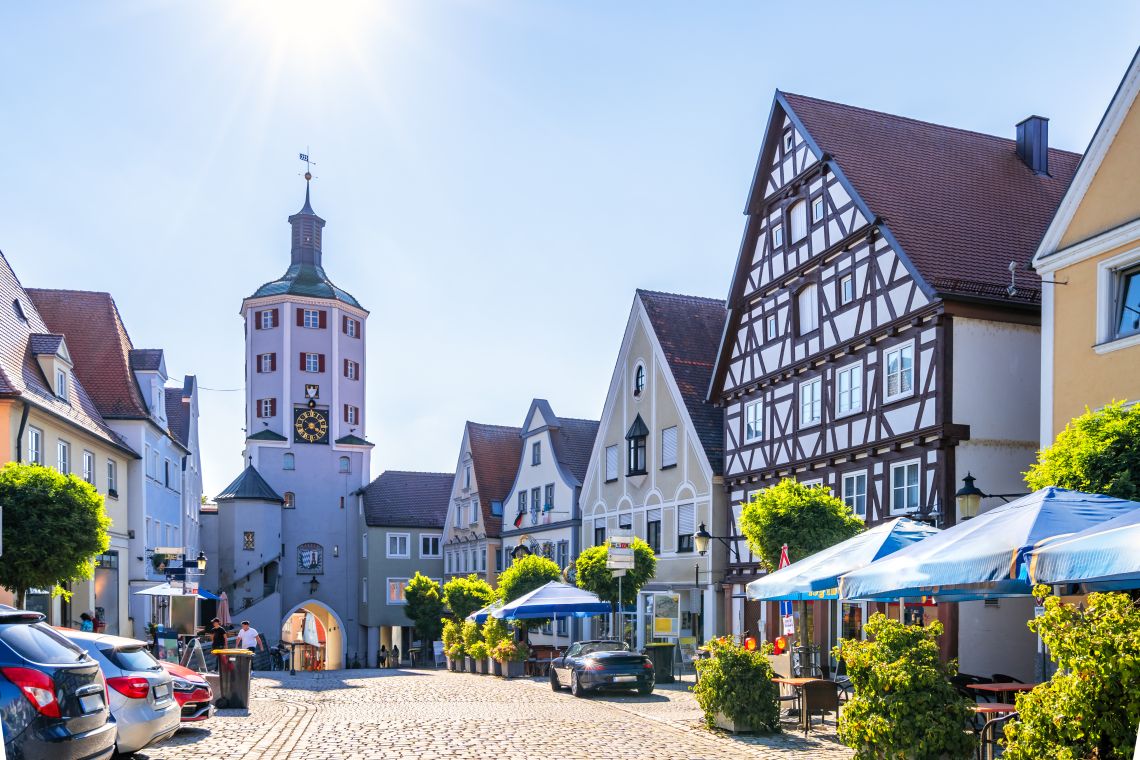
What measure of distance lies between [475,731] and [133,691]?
16.7 feet

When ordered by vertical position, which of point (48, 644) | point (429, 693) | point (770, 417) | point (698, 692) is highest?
point (770, 417)

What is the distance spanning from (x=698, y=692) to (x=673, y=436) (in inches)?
815

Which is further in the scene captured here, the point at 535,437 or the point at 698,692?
the point at 535,437

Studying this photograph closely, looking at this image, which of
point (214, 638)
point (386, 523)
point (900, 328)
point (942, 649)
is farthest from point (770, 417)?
point (386, 523)

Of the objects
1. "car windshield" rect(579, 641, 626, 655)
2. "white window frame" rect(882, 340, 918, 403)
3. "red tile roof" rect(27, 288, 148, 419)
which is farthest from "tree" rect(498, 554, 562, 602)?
"white window frame" rect(882, 340, 918, 403)

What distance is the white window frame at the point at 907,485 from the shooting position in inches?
951

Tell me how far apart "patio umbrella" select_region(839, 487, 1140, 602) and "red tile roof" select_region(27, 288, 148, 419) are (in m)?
32.0

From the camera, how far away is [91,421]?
118 feet

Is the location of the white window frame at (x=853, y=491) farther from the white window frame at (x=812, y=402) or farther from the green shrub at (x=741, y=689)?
the green shrub at (x=741, y=689)

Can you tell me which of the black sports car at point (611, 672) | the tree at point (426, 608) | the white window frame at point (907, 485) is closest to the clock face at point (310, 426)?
the tree at point (426, 608)

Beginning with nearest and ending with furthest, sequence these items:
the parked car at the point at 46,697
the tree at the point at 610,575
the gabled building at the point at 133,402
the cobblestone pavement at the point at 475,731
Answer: the parked car at the point at 46,697 → the cobblestone pavement at the point at 475,731 → the tree at the point at 610,575 → the gabled building at the point at 133,402

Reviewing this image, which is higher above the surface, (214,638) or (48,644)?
(48,644)

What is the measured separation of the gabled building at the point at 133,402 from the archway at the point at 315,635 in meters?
24.1

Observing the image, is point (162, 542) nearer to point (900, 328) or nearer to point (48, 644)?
point (900, 328)
